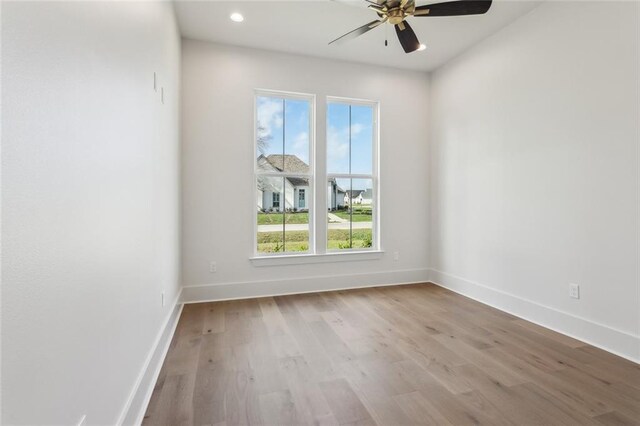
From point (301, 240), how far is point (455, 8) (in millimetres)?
2828

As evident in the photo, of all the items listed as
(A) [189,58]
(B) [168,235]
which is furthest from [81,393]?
(A) [189,58]

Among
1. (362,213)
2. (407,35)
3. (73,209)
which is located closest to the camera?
(73,209)

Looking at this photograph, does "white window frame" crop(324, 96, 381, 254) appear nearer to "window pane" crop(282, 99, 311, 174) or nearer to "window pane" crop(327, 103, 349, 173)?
"window pane" crop(327, 103, 349, 173)

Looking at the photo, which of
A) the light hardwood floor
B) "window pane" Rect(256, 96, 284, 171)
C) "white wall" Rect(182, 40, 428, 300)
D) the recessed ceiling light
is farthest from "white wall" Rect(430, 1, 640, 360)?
the recessed ceiling light

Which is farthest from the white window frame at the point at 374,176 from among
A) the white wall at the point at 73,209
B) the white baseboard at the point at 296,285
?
the white wall at the point at 73,209

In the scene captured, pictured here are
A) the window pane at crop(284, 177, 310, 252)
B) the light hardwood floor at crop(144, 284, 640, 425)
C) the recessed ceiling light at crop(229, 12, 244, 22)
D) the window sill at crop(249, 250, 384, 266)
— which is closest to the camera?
the light hardwood floor at crop(144, 284, 640, 425)

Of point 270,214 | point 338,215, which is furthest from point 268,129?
point 338,215

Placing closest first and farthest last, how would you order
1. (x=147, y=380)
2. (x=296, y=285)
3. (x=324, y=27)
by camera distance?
1. (x=147, y=380)
2. (x=324, y=27)
3. (x=296, y=285)

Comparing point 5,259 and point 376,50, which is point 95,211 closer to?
point 5,259

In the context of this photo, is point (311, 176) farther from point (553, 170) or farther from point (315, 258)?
point (553, 170)

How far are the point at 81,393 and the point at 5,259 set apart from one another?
2.00 ft

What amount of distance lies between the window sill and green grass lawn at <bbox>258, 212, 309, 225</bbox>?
433mm

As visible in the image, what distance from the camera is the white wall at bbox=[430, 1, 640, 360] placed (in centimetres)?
231

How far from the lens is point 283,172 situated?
154 inches
